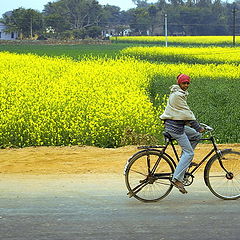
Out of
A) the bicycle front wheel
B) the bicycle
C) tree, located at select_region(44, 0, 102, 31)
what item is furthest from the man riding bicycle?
tree, located at select_region(44, 0, 102, 31)

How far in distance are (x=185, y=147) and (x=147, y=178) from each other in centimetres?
59

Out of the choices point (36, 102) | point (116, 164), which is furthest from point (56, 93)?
point (116, 164)

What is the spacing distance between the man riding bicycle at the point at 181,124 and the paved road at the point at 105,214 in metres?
0.43

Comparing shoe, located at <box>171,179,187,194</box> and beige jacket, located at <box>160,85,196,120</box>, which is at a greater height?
beige jacket, located at <box>160,85,196,120</box>

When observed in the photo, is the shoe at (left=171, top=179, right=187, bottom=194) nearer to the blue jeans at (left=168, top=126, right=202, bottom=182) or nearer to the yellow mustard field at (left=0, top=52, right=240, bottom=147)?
the blue jeans at (left=168, top=126, right=202, bottom=182)

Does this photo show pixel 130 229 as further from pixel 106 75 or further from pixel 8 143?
pixel 106 75

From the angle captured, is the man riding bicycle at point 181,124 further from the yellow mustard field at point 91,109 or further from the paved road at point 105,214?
the yellow mustard field at point 91,109

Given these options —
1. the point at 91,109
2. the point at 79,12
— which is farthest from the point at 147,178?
the point at 79,12

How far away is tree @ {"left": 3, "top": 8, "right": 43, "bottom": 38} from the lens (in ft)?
319

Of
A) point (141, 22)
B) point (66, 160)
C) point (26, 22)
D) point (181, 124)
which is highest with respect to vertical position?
point (141, 22)

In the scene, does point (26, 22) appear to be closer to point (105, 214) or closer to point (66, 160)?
point (66, 160)

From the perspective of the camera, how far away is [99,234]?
659 centimetres

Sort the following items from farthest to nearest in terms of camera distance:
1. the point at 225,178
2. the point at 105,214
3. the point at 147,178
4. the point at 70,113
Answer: the point at 70,113 < the point at 225,178 < the point at 147,178 < the point at 105,214

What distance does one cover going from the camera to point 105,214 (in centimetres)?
732
